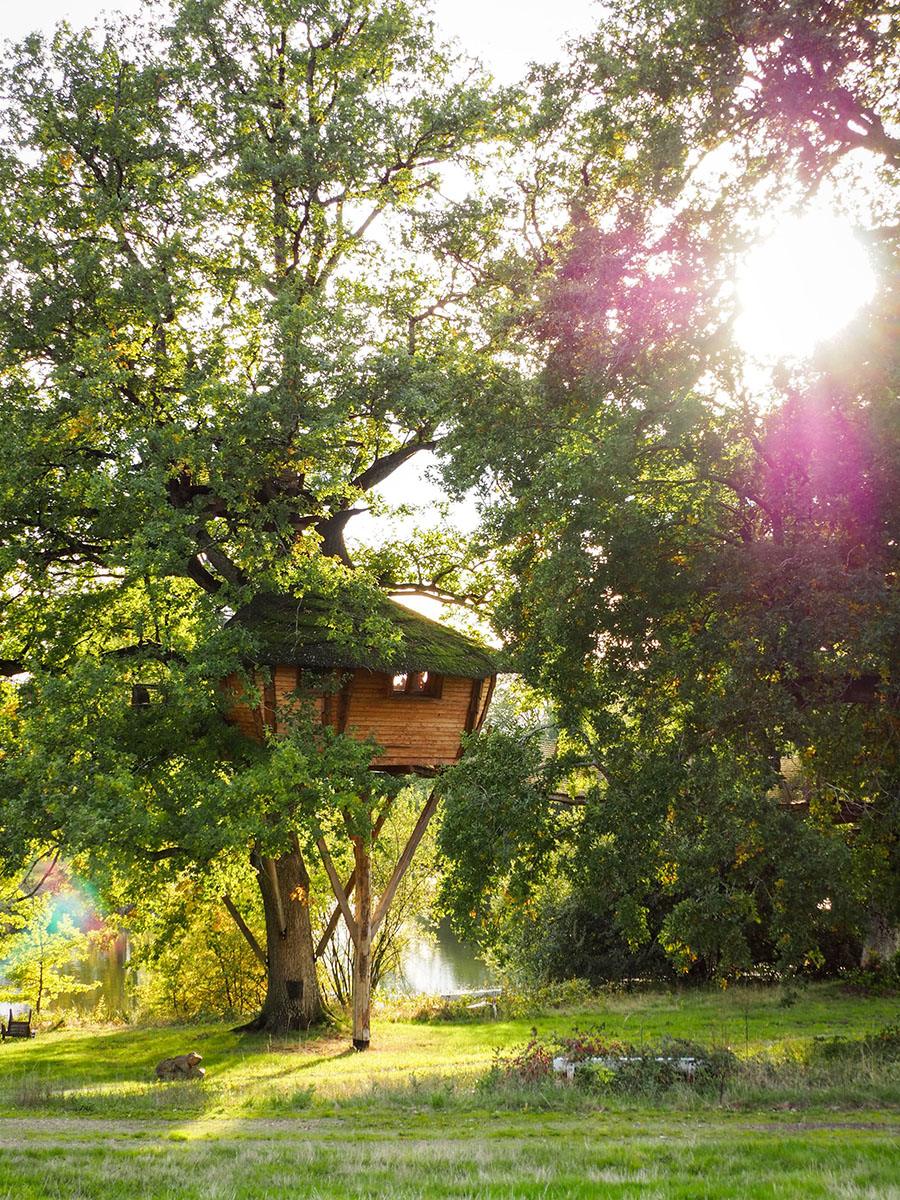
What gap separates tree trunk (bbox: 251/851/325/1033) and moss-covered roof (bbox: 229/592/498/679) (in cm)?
559

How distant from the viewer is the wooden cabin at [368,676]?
1611 centimetres

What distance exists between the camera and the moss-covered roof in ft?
52.1

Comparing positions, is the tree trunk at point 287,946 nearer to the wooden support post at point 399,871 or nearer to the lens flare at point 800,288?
the wooden support post at point 399,871

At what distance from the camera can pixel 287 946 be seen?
20.1 metres

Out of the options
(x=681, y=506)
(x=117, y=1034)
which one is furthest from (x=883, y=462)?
(x=117, y=1034)

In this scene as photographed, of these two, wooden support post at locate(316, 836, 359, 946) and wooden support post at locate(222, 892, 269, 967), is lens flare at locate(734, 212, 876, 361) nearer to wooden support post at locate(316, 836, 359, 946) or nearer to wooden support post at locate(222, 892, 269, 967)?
wooden support post at locate(316, 836, 359, 946)

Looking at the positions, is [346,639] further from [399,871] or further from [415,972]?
[415,972]

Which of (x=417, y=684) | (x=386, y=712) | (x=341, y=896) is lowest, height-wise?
(x=341, y=896)

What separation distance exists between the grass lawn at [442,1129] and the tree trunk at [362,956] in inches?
36.2

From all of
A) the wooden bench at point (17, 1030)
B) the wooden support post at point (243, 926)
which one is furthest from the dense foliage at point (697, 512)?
the wooden bench at point (17, 1030)

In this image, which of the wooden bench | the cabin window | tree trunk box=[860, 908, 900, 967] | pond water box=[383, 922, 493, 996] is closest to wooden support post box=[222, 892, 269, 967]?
the wooden bench

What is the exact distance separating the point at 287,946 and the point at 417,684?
22.2 feet

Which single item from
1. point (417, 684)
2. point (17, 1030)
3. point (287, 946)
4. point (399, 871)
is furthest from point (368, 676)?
point (17, 1030)

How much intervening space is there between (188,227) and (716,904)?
13.7 m
